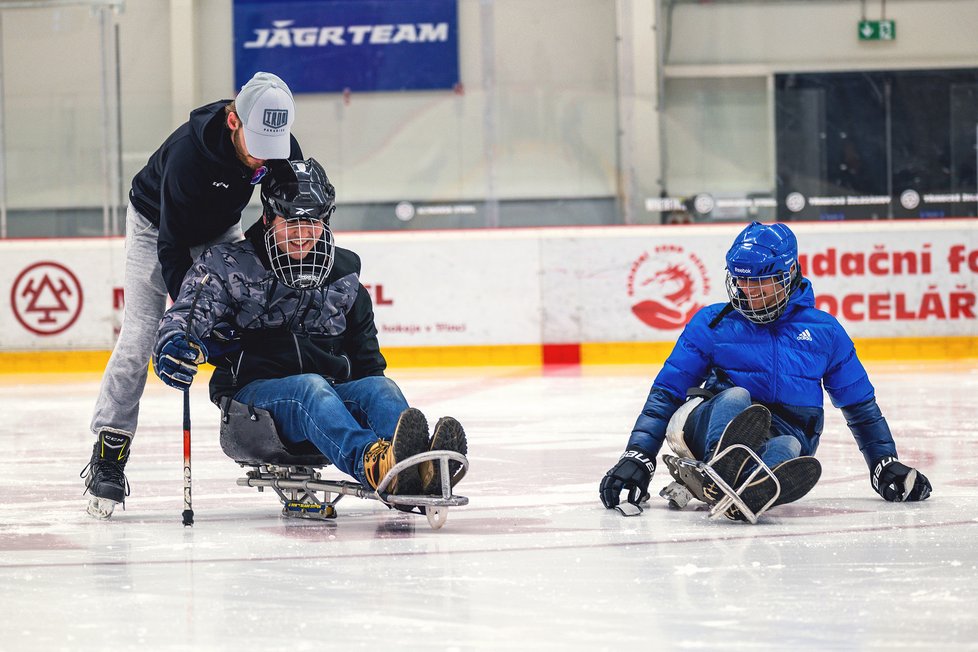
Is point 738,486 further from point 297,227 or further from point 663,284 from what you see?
point 663,284

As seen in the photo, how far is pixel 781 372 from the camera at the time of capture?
3.68 meters

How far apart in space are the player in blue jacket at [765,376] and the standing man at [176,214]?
1.09 m

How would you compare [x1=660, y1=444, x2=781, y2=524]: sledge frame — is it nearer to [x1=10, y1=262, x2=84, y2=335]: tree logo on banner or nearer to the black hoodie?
the black hoodie

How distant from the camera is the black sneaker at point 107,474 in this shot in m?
3.71

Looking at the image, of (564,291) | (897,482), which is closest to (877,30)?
(564,291)

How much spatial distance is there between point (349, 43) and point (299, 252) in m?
7.46

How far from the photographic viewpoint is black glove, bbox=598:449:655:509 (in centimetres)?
362

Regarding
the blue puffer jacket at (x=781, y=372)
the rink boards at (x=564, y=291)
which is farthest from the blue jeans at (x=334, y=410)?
the rink boards at (x=564, y=291)

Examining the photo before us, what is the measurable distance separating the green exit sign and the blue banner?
2894 mm

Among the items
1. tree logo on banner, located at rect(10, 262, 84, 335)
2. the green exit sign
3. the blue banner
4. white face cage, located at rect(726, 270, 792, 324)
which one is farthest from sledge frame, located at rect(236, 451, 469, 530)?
the green exit sign

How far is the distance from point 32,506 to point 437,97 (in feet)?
22.4

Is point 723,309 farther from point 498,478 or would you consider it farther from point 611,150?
point 611,150

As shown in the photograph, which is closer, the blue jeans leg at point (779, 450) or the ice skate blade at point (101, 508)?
the blue jeans leg at point (779, 450)

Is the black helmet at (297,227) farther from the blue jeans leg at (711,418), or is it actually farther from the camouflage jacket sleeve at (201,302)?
the blue jeans leg at (711,418)
